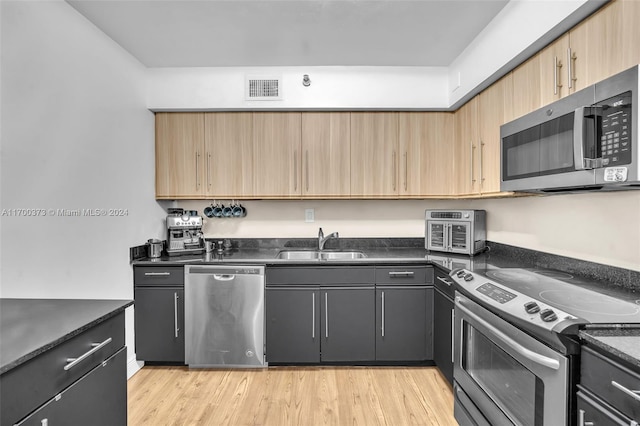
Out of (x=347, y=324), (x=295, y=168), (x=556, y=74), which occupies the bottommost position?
(x=347, y=324)

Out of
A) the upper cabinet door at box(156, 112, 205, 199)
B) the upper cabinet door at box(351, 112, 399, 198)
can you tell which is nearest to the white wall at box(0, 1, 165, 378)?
the upper cabinet door at box(156, 112, 205, 199)

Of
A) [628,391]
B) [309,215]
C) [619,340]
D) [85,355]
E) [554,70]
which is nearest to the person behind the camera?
[628,391]

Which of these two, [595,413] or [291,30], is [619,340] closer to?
[595,413]

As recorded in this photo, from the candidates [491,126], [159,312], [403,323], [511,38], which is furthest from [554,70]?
[159,312]

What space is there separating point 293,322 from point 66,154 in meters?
1.85

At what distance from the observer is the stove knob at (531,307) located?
4.26 ft

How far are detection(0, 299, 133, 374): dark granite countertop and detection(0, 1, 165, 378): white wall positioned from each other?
1.59 ft

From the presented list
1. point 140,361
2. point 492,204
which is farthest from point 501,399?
point 140,361

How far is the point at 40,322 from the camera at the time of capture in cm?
115

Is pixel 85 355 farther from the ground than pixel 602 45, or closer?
closer

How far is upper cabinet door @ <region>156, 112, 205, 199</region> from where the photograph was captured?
300 centimetres

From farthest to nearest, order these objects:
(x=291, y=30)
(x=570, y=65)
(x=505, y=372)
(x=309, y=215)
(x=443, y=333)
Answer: (x=309, y=215) → (x=443, y=333) → (x=291, y=30) → (x=570, y=65) → (x=505, y=372)

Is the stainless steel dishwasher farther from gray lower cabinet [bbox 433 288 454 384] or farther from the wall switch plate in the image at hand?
gray lower cabinet [bbox 433 288 454 384]

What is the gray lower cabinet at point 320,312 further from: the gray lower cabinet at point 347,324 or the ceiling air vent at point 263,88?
the ceiling air vent at point 263,88
